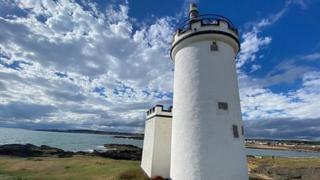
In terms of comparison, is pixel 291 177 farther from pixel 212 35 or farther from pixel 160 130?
pixel 212 35

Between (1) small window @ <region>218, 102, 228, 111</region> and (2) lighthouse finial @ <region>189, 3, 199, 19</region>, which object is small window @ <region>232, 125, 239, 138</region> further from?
(2) lighthouse finial @ <region>189, 3, 199, 19</region>

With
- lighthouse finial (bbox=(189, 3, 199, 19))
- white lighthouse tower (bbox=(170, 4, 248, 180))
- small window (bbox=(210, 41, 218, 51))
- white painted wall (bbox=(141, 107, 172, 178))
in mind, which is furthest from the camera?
white painted wall (bbox=(141, 107, 172, 178))

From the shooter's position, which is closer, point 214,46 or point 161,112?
point 214,46

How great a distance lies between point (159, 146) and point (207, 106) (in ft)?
25.6

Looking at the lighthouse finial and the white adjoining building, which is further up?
the lighthouse finial

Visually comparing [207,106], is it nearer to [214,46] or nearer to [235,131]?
[235,131]

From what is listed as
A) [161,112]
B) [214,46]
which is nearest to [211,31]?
[214,46]

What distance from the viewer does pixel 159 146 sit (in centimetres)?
2008

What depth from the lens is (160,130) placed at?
66.8 feet

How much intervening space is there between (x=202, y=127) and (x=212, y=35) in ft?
17.4

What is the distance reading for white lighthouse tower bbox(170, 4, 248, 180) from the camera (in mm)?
13117

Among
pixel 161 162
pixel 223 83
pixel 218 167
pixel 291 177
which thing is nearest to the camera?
pixel 218 167

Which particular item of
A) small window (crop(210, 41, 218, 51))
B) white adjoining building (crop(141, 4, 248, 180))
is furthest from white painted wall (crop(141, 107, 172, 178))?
small window (crop(210, 41, 218, 51))

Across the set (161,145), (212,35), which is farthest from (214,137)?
(161,145)
